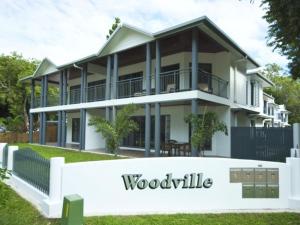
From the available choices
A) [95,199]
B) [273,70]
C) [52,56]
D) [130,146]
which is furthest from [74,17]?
[273,70]

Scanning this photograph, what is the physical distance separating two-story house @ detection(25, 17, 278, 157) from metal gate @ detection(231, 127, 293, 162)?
241 centimetres

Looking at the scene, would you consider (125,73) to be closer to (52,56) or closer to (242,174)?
(52,56)

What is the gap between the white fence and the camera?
6566 mm

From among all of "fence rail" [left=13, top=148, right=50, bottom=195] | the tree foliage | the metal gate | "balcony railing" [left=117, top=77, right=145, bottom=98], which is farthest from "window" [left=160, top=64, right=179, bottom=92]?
"fence rail" [left=13, top=148, right=50, bottom=195]

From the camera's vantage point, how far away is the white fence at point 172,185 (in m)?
6.57

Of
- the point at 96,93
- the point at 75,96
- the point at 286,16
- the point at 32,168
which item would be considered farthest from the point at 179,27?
the point at 75,96

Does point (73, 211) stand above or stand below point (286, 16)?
below

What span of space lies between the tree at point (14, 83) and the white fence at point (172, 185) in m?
29.5

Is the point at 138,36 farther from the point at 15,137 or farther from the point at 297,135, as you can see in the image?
the point at 15,137

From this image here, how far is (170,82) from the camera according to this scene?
59.5 feet

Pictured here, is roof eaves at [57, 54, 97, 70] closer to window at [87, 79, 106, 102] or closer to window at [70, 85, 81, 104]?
window at [87, 79, 106, 102]

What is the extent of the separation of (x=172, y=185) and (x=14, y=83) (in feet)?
108

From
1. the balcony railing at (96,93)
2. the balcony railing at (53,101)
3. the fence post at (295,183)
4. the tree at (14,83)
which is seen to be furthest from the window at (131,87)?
the tree at (14,83)

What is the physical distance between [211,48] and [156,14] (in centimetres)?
399
